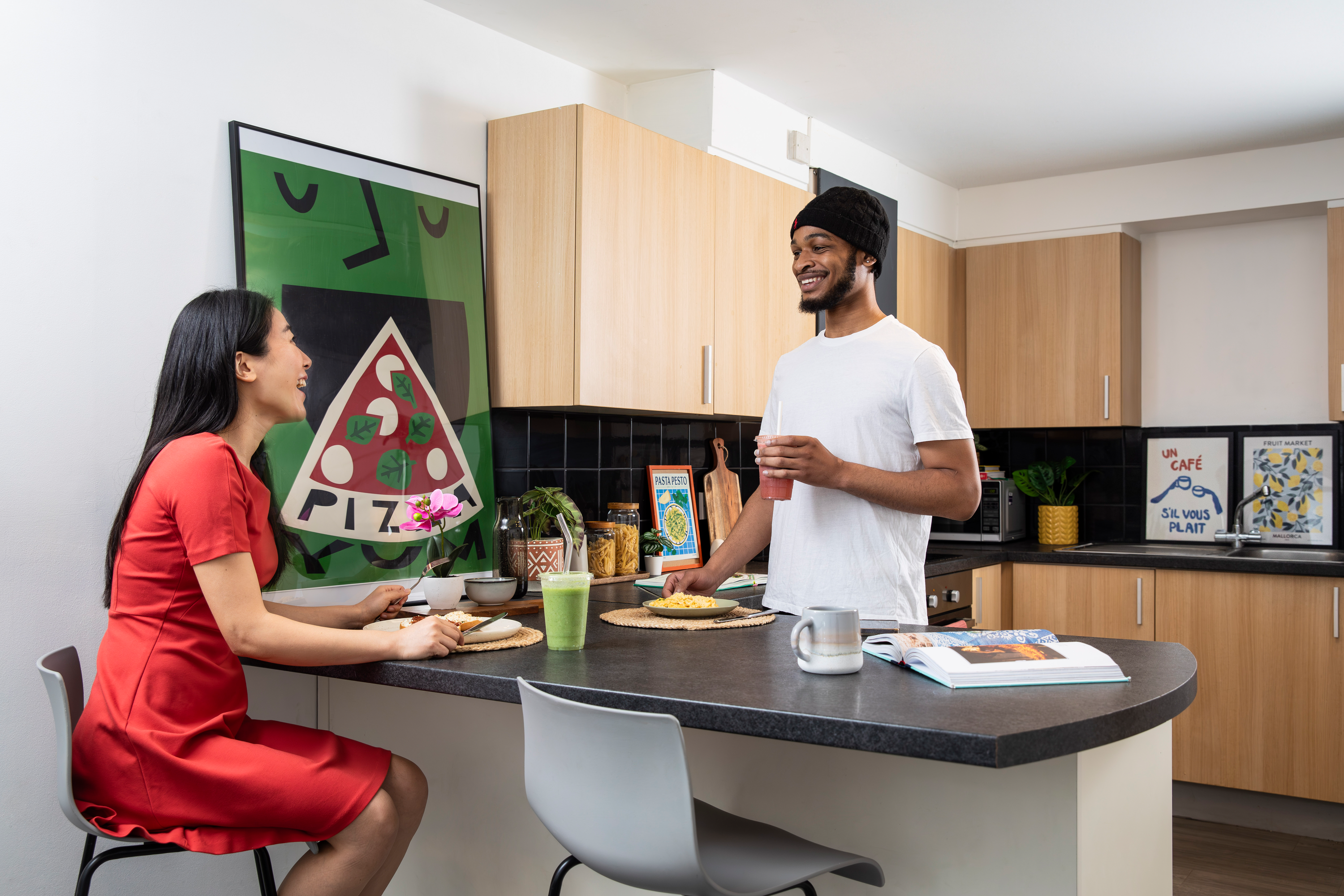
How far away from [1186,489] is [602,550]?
276 centimetres

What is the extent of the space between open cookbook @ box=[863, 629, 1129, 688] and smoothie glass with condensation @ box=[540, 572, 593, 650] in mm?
482

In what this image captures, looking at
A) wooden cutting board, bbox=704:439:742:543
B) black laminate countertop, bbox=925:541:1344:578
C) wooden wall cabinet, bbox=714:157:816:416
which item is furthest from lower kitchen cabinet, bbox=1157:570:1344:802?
wooden wall cabinet, bbox=714:157:816:416

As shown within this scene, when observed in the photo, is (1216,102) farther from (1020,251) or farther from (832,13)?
(832,13)

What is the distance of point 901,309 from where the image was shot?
4.10 m

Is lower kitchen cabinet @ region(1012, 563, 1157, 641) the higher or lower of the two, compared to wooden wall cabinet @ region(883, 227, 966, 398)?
lower

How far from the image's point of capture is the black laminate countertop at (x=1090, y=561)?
3566mm

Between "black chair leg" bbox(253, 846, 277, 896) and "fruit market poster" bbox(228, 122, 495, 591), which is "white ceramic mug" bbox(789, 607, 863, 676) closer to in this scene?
"black chair leg" bbox(253, 846, 277, 896)

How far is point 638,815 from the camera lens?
50.9 inches

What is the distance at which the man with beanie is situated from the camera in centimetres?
201

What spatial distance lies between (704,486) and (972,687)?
2.24m

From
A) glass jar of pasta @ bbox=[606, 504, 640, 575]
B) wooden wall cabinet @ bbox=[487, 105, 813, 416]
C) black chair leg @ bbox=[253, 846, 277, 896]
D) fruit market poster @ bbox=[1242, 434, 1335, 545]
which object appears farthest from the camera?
fruit market poster @ bbox=[1242, 434, 1335, 545]

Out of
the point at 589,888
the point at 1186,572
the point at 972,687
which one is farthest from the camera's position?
the point at 1186,572

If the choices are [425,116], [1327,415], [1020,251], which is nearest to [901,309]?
[1020,251]

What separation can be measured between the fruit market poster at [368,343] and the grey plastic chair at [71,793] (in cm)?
65
